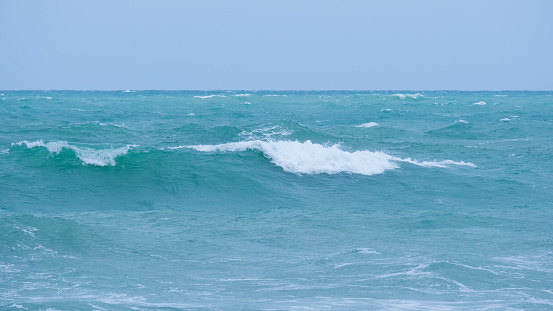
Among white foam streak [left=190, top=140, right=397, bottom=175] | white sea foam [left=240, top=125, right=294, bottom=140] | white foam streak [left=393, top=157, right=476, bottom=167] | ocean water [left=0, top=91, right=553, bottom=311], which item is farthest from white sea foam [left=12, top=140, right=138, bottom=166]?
white foam streak [left=393, top=157, right=476, bottom=167]

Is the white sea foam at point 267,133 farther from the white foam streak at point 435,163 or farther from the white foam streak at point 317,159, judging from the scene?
the white foam streak at point 435,163

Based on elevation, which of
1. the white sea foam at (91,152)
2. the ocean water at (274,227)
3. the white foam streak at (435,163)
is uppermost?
the white foam streak at (435,163)

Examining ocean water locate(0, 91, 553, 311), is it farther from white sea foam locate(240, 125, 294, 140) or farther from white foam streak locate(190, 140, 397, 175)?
white sea foam locate(240, 125, 294, 140)

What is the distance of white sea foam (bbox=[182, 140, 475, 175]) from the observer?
1714 centimetres

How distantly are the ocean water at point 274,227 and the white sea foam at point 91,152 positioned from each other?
6cm

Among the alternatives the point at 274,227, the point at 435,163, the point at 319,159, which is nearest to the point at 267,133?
the point at 319,159

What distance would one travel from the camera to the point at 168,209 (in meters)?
13.1

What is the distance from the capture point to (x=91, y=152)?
17438 mm

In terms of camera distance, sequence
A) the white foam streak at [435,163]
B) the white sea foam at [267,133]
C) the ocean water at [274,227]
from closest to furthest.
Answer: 1. the ocean water at [274,227]
2. the white foam streak at [435,163]
3. the white sea foam at [267,133]

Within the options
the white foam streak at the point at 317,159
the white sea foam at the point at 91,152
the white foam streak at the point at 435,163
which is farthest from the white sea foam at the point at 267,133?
the white sea foam at the point at 91,152

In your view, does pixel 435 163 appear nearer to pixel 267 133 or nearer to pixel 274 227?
pixel 267 133

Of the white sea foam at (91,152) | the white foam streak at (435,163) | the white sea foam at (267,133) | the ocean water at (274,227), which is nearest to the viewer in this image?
the ocean water at (274,227)

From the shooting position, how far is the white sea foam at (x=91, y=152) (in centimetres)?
1706

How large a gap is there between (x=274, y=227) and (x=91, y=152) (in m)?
8.03
